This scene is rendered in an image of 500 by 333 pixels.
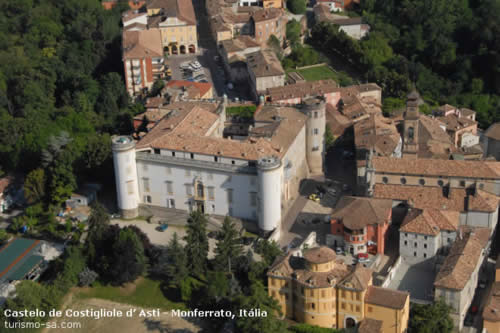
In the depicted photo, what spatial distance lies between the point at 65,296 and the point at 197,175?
19194mm

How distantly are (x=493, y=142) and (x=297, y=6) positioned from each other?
5398 centimetres

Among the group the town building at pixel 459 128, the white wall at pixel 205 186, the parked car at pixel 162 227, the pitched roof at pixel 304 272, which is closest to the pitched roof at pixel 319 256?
the pitched roof at pixel 304 272

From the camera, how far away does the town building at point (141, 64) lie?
116m

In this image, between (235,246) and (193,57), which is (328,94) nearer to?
(193,57)

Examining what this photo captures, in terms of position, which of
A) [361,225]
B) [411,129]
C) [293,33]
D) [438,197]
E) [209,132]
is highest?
[293,33]

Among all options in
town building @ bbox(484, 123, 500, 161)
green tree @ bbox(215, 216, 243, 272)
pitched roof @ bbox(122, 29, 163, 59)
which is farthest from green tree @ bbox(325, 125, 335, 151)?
pitched roof @ bbox(122, 29, 163, 59)

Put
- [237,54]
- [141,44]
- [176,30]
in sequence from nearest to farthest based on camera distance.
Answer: [141,44], [237,54], [176,30]

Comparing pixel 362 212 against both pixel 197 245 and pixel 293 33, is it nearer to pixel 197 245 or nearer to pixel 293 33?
pixel 197 245

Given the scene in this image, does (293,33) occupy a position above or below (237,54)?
above

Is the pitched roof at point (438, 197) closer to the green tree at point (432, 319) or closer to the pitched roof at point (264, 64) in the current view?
the green tree at point (432, 319)

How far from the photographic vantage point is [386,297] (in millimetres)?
66938

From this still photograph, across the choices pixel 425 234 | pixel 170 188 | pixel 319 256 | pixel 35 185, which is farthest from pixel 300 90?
pixel 319 256

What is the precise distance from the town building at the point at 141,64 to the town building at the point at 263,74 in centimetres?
1493

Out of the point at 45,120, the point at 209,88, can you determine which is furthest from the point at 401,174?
the point at 45,120
